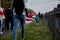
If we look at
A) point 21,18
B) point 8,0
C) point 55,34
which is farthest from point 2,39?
point 8,0

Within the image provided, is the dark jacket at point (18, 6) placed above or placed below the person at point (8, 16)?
above

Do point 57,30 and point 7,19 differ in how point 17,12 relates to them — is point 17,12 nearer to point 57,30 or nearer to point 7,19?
point 57,30

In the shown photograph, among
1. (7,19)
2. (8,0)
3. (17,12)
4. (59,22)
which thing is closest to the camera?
(59,22)

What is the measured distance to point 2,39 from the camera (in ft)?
36.0

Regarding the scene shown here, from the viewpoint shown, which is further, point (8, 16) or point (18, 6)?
point (8, 16)

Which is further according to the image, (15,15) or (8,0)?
(8,0)

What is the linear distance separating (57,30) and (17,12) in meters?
1.57

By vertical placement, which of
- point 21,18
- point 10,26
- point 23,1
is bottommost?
point 10,26

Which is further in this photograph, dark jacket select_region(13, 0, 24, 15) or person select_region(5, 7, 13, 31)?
person select_region(5, 7, 13, 31)

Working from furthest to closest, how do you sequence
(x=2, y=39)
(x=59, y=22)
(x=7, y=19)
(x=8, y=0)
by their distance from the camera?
(x=8, y=0), (x=7, y=19), (x=2, y=39), (x=59, y=22)

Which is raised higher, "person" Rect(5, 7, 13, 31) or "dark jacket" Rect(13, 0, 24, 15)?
"dark jacket" Rect(13, 0, 24, 15)

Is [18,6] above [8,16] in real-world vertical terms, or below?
above

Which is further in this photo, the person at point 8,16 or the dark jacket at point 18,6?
the person at point 8,16

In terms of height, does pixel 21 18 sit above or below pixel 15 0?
below
